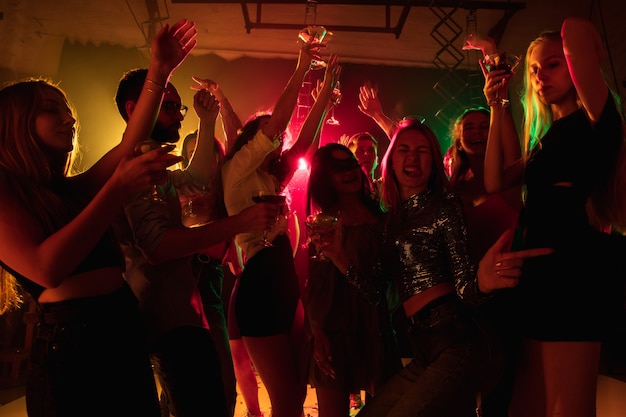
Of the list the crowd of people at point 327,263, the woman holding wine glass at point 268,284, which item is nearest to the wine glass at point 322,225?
the crowd of people at point 327,263

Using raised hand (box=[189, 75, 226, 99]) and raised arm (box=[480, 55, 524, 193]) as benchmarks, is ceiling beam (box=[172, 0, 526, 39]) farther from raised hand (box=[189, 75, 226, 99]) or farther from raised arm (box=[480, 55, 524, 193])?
raised arm (box=[480, 55, 524, 193])

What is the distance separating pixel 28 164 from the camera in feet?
4.82

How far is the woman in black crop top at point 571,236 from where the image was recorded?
1.63 meters

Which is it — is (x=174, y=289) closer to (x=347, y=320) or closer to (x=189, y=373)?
(x=189, y=373)

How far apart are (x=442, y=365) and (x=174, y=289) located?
109 cm

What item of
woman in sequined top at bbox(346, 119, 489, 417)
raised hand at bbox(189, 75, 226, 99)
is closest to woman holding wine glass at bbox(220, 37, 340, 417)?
woman in sequined top at bbox(346, 119, 489, 417)

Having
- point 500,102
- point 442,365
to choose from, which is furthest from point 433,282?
point 500,102

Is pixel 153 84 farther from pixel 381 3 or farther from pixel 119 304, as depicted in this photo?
pixel 381 3

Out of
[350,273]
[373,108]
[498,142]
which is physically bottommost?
[350,273]

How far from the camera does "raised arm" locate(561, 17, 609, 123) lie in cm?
167

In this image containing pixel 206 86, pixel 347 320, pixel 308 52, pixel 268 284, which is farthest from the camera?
pixel 206 86

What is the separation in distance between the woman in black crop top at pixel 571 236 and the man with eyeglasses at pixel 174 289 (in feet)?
3.47

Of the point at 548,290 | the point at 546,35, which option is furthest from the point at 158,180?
the point at 546,35

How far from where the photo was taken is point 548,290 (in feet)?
5.54
